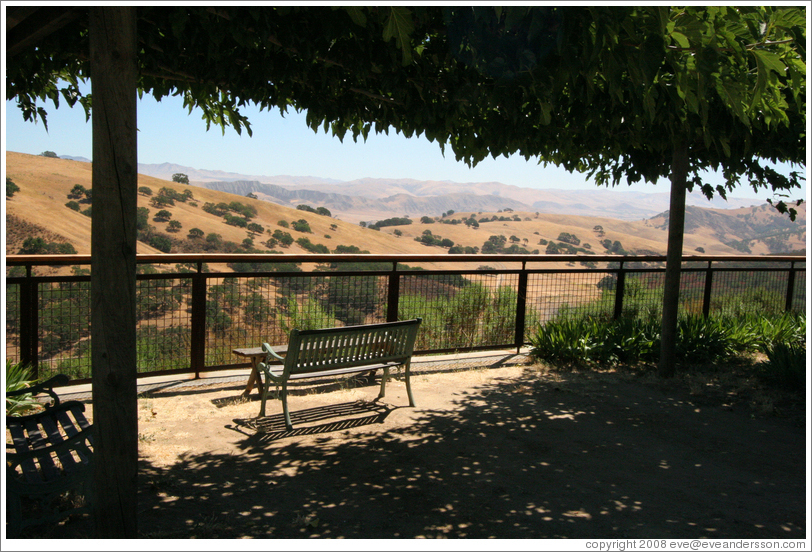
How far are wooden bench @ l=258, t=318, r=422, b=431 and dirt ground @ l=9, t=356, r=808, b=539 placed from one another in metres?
0.40

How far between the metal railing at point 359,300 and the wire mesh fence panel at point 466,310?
1 centimetres

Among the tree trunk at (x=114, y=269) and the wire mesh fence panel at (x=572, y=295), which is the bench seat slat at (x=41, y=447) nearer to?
the tree trunk at (x=114, y=269)

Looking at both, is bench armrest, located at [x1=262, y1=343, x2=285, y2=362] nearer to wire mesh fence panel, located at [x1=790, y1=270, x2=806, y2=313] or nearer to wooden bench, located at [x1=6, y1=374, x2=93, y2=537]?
wooden bench, located at [x1=6, y1=374, x2=93, y2=537]

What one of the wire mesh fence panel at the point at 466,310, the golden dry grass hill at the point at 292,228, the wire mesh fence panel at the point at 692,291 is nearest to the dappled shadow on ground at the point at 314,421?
the wire mesh fence panel at the point at 466,310

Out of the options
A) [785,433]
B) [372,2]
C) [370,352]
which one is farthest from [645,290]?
[372,2]

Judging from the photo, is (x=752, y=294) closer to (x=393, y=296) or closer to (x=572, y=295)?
(x=572, y=295)

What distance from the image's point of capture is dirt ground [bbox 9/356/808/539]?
10.7ft

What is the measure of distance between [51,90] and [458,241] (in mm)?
75757

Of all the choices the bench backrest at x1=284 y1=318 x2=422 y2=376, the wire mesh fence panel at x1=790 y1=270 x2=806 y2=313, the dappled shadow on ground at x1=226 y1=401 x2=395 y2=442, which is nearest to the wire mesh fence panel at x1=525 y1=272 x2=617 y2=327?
the bench backrest at x1=284 y1=318 x2=422 y2=376

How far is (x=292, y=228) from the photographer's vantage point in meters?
67.9

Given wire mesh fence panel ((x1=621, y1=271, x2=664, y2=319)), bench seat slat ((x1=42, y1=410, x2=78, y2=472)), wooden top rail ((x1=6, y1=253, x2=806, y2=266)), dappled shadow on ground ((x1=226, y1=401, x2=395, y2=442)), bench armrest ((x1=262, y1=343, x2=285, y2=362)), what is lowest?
dappled shadow on ground ((x1=226, y1=401, x2=395, y2=442))

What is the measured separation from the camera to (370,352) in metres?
5.37

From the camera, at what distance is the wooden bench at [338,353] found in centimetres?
482

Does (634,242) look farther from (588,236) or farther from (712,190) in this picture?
(712,190)
